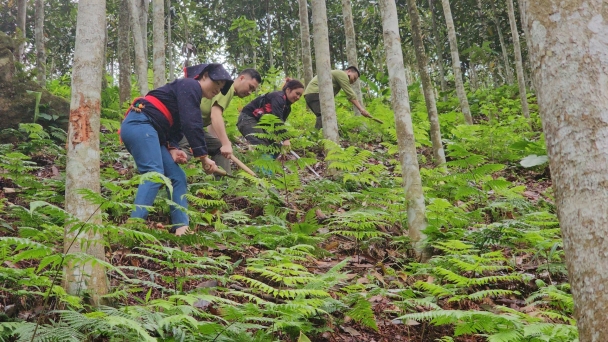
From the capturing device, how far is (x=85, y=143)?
3303 millimetres

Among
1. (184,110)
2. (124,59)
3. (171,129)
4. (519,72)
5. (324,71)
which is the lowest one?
(171,129)

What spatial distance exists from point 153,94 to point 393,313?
3.13 m

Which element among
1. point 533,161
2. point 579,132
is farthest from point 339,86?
point 579,132

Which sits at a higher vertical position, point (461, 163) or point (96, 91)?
point (96, 91)

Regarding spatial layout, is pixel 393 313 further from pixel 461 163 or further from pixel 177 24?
pixel 177 24

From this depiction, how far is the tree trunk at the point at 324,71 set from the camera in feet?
25.6

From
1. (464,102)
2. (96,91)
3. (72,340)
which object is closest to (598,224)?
(72,340)

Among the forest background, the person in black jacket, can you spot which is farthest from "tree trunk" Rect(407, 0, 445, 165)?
the person in black jacket

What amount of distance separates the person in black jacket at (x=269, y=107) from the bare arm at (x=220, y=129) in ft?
3.92

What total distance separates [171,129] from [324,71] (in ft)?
10.7

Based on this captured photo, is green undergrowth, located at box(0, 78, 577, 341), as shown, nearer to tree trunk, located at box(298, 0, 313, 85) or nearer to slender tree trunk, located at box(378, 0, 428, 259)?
slender tree trunk, located at box(378, 0, 428, 259)

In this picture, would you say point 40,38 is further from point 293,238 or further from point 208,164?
point 293,238

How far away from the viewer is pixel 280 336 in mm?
3199

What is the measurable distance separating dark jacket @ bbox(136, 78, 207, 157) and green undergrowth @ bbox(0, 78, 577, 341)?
1.97 ft
